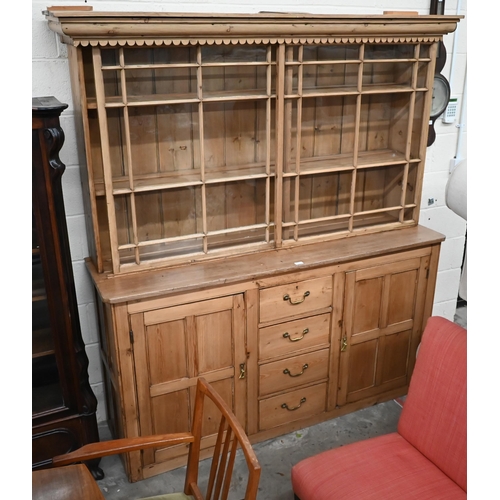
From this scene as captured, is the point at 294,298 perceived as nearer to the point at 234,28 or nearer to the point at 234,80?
the point at 234,80

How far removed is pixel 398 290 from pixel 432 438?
2.95ft

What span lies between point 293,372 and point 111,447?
3.75 ft

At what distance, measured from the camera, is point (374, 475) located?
6.22ft

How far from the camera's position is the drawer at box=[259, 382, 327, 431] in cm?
261

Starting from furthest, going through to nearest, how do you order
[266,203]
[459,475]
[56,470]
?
[266,203], [459,475], [56,470]

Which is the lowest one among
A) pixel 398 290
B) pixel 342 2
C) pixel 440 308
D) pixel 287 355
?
pixel 440 308

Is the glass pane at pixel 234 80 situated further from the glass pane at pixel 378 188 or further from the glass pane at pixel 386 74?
the glass pane at pixel 378 188

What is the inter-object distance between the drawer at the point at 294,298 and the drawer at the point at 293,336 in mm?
55

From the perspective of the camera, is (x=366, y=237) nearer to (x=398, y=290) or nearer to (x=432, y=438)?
(x=398, y=290)

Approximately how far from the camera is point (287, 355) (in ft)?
8.39

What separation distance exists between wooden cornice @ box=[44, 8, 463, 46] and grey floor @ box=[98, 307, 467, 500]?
1.86 metres

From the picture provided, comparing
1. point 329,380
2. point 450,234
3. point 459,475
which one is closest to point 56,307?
point 329,380

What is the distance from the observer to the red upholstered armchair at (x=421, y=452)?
1.84 meters

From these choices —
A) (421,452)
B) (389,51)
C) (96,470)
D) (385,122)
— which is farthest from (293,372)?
(389,51)
